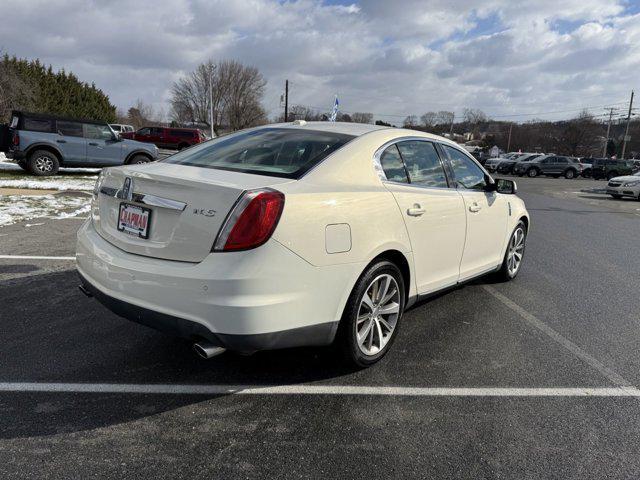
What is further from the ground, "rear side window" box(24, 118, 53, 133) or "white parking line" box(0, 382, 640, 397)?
"rear side window" box(24, 118, 53, 133)

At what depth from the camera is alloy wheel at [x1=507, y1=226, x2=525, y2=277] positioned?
557 centimetres

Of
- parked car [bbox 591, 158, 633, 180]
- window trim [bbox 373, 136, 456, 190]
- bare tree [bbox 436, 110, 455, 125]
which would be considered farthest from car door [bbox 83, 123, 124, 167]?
bare tree [bbox 436, 110, 455, 125]

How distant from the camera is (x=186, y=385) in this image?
3.11m

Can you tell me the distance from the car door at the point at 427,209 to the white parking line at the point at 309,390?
0.91m

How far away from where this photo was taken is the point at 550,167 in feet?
127

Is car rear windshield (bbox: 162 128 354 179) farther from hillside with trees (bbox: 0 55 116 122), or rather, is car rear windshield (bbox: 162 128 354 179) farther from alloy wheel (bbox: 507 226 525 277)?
hillside with trees (bbox: 0 55 116 122)

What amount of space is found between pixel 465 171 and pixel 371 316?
6.53ft

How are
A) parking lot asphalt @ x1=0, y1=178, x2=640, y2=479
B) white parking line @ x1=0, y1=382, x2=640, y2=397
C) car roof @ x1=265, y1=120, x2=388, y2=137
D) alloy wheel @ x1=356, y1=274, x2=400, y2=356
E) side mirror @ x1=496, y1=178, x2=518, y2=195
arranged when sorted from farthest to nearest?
side mirror @ x1=496, y1=178, x2=518, y2=195 → car roof @ x1=265, y1=120, x2=388, y2=137 → alloy wheel @ x1=356, y1=274, x2=400, y2=356 → white parking line @ x1=0, y1=382, x2=640, y2=397 → parking lot asphalt @ x1=0, y1=178, x2=640, y2=479

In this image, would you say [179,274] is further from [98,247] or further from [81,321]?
[81,321]

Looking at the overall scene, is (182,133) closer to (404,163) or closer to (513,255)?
(513,255)

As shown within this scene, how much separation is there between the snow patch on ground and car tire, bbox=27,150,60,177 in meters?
4.36

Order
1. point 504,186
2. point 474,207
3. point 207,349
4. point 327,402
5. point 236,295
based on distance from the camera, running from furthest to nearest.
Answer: point 504,186 → point 474,207 → point 327,402 → point 207,349 → point 236,295

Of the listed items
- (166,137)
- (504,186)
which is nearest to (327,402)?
(504,186)

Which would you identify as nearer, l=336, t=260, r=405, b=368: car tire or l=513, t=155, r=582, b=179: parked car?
l=336, t=260, r=405, b=368: car tire
